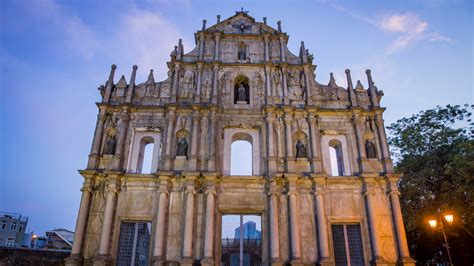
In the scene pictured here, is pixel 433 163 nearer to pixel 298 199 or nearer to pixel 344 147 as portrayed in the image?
pixel 344 147

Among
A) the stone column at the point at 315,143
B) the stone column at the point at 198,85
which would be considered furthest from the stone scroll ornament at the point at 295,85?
the stone column at the point at 198,85

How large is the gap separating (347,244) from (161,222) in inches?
304

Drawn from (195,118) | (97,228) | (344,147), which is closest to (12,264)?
(97,228)

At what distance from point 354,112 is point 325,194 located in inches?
179

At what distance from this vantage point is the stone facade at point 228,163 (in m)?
13.7

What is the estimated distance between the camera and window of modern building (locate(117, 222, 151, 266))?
13727 mm

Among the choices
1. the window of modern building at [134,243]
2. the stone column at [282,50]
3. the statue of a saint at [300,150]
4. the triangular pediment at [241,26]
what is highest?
the triangular pediment at [241,26]

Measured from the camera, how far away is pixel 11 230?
4688cm

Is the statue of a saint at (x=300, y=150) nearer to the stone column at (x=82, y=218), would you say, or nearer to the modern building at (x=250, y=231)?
the modern building at (x=250, y=231)

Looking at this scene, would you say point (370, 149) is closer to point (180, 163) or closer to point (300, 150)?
point (300, 150)

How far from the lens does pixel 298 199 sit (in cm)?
1449

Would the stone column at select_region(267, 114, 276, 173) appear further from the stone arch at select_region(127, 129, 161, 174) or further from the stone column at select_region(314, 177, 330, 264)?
the stone arch at select_region(127, 129, 161, 174)

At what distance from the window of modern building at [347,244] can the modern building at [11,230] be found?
1848 inches

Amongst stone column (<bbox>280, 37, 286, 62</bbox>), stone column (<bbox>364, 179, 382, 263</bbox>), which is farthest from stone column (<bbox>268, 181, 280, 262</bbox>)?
stone column (<bbox>280, 37, 286, 62</bbox>)
